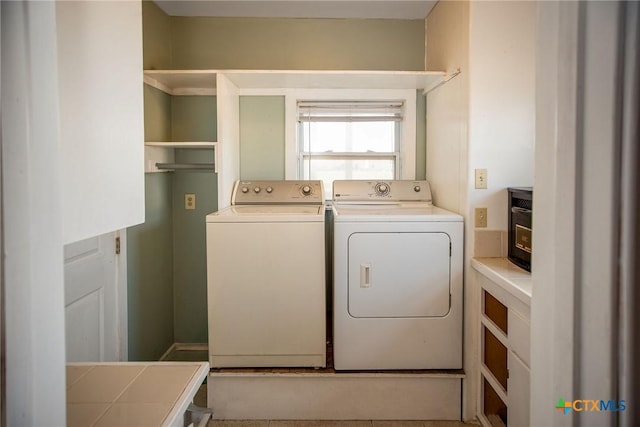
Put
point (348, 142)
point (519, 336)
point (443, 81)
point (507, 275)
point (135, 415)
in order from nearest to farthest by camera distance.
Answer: point (135, 415) → point (519, 336) → point (507, 275) → point (443, 81) → point (348, 142)

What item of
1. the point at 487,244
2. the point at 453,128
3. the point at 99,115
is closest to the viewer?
the point at 99,115

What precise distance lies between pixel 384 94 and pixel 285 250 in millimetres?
1408

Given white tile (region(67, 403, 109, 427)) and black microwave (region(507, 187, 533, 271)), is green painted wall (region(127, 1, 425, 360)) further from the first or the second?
white tile (region(67, 403, 109, 427))

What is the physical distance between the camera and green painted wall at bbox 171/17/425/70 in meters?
3.11

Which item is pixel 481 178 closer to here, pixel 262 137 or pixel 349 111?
pixel 349 111

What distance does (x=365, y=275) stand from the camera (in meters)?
2.36

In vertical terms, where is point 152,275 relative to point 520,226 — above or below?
below

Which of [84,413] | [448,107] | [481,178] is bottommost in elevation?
[84,413]

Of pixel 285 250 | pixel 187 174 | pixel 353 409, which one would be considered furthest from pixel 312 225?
pixel 187 174

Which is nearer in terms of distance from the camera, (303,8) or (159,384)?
(159,384)

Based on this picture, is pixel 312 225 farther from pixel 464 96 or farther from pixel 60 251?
pixel 60 251

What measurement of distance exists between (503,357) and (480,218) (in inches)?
27.5

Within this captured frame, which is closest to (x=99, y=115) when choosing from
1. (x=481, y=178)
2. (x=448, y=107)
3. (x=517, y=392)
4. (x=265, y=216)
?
(x=265, y=216)

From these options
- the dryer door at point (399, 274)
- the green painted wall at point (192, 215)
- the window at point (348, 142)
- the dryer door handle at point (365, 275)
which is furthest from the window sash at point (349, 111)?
the dryer door handle at point (365, 275)
